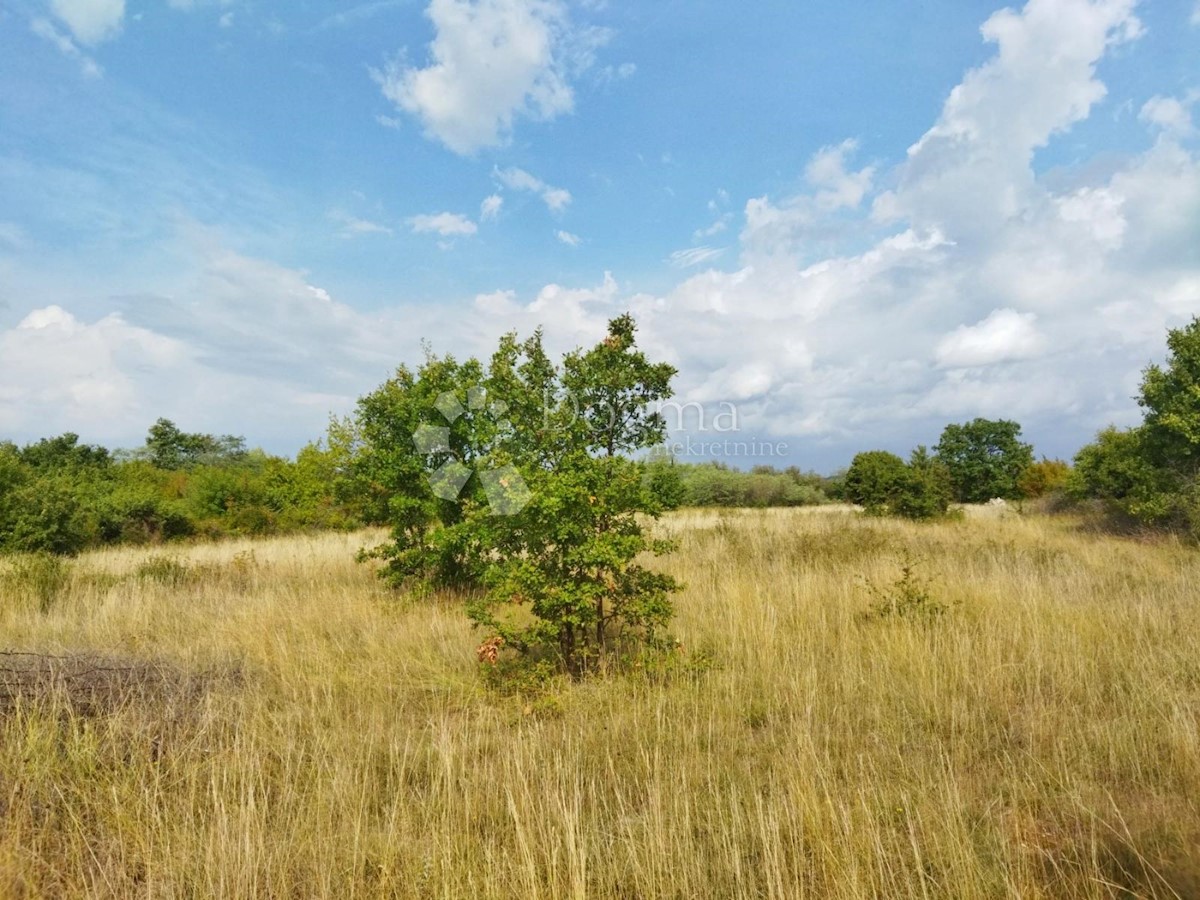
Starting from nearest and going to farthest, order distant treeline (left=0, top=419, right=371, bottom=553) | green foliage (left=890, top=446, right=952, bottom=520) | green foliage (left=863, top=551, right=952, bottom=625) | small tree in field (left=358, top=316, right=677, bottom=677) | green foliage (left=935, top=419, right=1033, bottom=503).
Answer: small tree in field (left=358, top=316, right=677, bottom=677) → green foliage (left=863, top=551, right=952, bottom=625) → distant treeline (left=0, top=419, right=371, bottom=553) → green foliage (left=890, top=446, right=952, bottom=520) → green foliage (left=935, top=419, right=1033, bottom=503)

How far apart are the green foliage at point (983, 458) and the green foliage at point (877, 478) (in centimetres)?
1722

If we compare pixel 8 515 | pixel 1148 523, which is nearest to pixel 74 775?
pixel 8 515

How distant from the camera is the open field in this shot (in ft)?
8.51

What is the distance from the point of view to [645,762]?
11.8 feet

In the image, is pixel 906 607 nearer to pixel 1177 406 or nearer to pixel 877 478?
pixel 1177 406

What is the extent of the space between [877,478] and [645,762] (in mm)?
19842

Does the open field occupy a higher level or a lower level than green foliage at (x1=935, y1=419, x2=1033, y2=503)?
lower

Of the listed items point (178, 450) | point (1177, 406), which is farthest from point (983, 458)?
point (178, 450)

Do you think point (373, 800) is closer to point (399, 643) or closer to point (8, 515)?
point (399, 643)

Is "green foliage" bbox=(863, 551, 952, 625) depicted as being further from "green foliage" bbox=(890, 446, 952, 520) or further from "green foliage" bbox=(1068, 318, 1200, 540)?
"green foliage" bbox=(890, 446, 952, 520)

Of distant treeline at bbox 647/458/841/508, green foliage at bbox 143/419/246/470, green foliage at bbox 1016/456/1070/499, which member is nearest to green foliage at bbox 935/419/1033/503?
green foliage at bbox 1016/456/1070/499

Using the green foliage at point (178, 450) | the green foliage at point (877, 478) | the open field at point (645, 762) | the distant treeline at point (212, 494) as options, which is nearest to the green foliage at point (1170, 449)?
the green foliage at point (877, 478)

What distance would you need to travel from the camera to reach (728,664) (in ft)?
18.5

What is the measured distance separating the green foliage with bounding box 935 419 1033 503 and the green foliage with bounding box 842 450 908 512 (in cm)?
1722
